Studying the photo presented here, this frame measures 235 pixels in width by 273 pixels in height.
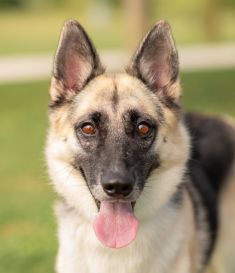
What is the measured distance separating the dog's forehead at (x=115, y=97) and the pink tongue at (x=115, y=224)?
0.59 metres

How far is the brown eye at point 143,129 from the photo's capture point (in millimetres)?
4445

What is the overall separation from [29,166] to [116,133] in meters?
6.08

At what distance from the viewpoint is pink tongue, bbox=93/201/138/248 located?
14.4ft

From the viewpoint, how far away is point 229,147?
568cm

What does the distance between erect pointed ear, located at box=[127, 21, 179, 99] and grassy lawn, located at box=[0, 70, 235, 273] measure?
930 millimetres

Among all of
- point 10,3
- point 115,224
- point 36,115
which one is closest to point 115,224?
point 115,224

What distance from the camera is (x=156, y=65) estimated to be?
4.84 meters

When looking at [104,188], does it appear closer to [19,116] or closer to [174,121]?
[174,121]

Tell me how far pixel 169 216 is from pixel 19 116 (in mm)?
9938

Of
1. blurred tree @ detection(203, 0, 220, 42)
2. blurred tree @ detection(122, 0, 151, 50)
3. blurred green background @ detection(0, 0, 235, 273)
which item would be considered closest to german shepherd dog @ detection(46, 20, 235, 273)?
blurred green background @ detection(0, 0, 235, 273)

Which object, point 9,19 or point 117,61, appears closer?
point 117,61

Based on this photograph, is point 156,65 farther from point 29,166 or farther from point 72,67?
point 29,166

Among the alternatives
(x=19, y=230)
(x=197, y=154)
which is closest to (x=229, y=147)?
(x=197, y=154)

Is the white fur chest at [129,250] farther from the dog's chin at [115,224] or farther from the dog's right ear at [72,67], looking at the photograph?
the dog's right ear at [72,67]
